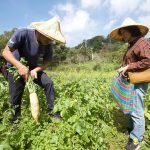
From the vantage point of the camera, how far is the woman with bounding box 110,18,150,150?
3391mm

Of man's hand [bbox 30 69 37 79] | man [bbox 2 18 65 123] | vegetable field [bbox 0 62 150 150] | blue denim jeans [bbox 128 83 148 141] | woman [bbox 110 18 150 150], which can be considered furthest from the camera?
man's hand [bbox 30 69 37 79]

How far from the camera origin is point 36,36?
12.8ft

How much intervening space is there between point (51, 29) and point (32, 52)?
0.43 meters

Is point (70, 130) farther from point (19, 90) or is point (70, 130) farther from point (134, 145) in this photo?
point (19, 90)

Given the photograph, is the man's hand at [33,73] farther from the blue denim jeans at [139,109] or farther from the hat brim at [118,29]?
the blue denim jeans at [139,109]

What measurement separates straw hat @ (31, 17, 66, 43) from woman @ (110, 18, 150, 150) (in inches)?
31.7

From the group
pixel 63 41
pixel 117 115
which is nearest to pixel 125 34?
pixel 63 41

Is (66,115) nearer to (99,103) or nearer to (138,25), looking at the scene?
(99,103)

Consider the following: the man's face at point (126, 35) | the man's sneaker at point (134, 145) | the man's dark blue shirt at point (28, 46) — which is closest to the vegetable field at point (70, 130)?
the man's sneaker at point (134, 145)

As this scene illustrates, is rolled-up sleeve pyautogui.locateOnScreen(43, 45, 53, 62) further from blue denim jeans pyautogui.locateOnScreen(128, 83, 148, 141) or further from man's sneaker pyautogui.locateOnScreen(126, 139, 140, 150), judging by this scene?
man's sneaker pyautogui.locateOnScreen(126, 139, 140, 150)

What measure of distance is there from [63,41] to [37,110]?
95 cm

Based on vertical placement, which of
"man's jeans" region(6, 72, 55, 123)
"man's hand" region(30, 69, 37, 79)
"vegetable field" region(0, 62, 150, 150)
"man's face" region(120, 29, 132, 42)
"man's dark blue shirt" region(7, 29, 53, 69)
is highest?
"man's dark blue shirt" region(7, 29, 53, 69)

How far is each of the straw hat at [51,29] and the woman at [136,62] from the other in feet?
2.64

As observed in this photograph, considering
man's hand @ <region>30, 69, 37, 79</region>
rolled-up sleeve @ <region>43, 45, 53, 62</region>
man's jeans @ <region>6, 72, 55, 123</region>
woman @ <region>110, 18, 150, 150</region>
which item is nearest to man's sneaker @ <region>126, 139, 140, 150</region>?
woman @ <region>110, 18, 150, 150</region>
